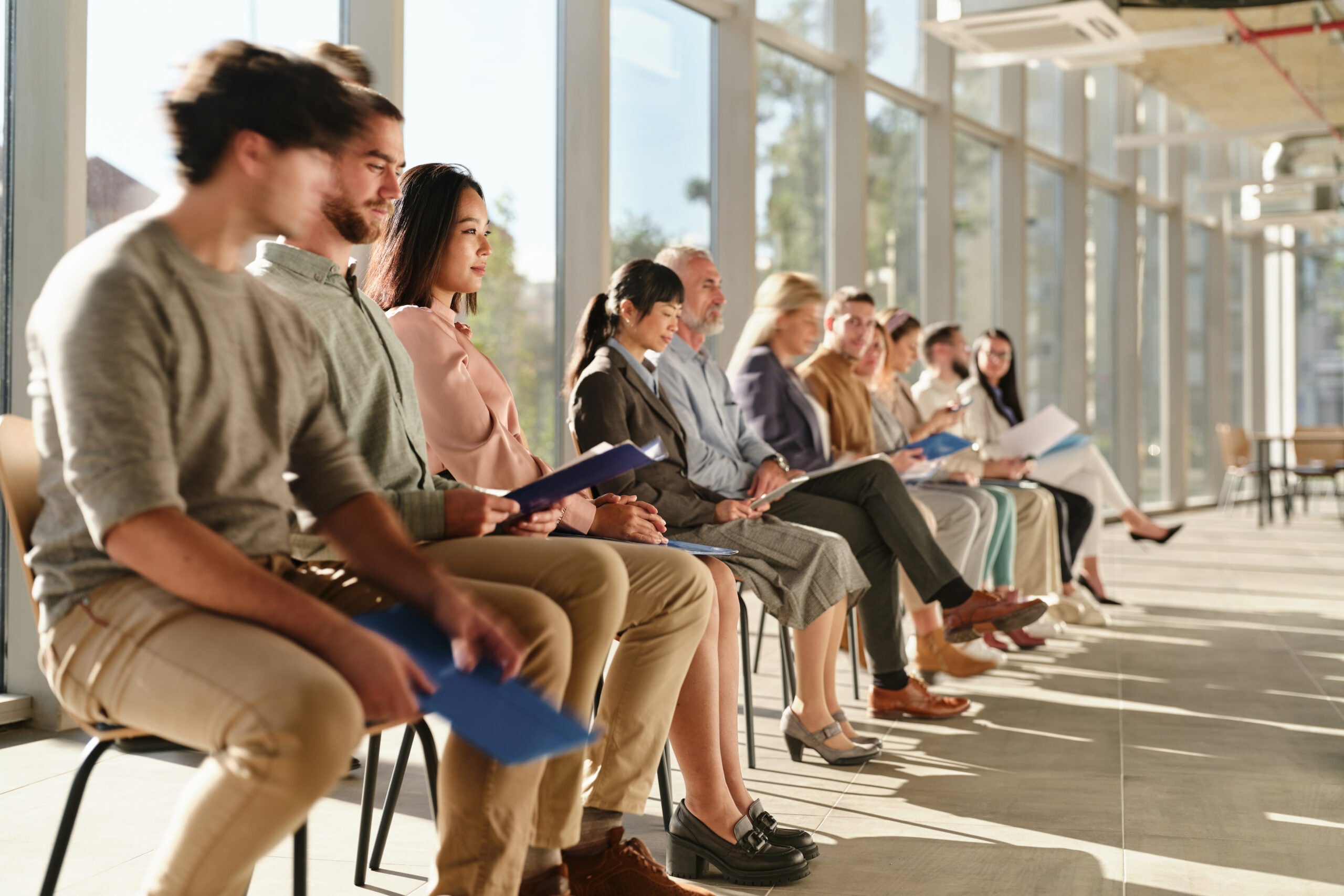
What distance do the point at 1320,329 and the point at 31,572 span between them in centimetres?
1539

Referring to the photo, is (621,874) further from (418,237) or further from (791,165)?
(791,165)

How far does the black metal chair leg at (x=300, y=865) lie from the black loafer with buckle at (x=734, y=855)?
88 cm

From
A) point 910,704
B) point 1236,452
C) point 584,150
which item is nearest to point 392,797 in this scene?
point 910,704

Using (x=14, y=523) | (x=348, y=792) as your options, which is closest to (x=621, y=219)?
(x=348, y=792)

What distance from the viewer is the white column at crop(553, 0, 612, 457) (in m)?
4.92

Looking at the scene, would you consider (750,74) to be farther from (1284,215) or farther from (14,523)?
(1284,215)

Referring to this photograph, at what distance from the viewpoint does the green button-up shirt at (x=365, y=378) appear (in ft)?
5.73

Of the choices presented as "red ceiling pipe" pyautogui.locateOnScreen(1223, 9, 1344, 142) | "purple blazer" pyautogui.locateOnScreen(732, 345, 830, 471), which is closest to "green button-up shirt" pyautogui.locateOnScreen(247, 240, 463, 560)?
"purple blazer" pyautogui.locateOnScreen(732, 345, 830, 471)

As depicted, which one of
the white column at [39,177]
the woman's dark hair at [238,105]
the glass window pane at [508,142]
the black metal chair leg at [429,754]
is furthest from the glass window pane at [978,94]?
the woman's dark hair at [238,105]

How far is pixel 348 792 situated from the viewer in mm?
2709

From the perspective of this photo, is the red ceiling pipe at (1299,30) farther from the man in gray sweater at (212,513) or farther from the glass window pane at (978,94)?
the man in gray sweater at (212,513)

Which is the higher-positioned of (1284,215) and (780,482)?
(1284,215)

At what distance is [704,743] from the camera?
2203mm

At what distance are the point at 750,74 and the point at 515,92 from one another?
5.34 feet
